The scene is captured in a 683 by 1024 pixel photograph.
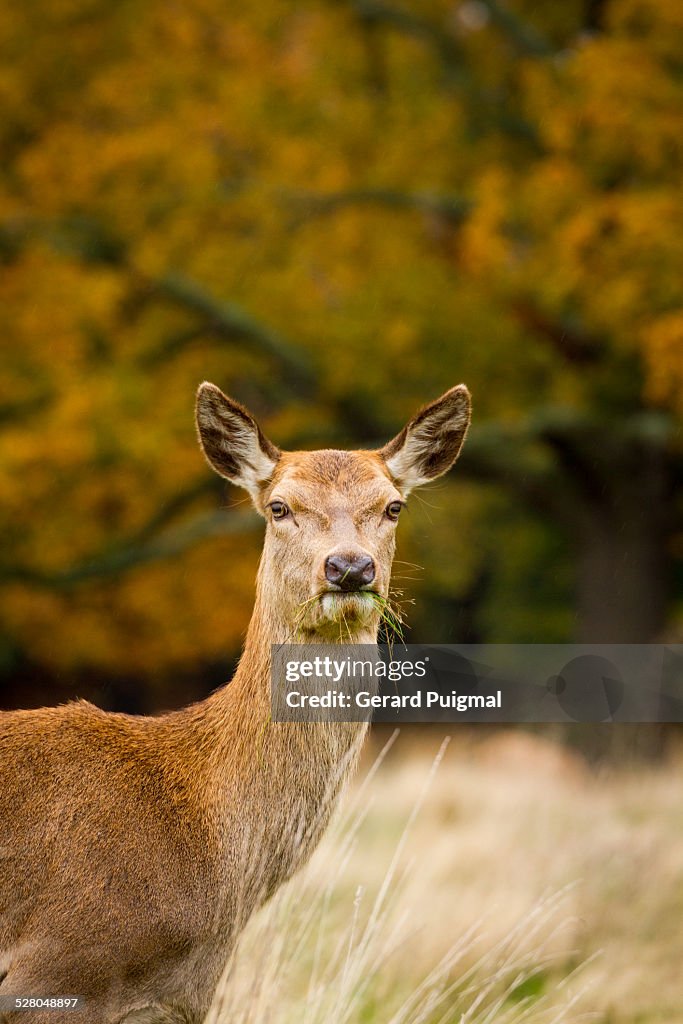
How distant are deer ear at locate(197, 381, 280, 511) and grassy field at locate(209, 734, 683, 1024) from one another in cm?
135

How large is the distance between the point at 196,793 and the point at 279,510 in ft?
3.23

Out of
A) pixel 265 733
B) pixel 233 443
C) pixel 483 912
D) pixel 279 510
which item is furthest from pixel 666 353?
pixel 265 733

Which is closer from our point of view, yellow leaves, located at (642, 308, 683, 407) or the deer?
the deer

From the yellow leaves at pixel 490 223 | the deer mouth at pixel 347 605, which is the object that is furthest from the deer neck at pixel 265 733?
the yellow leaves at pixel 490 223

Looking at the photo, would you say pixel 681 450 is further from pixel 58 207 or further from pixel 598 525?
pixel 58 207

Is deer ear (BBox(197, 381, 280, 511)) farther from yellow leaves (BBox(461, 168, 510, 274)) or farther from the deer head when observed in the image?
yellow leaves (BBox(461, 168, 510, 274))

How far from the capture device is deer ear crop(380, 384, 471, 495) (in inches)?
199

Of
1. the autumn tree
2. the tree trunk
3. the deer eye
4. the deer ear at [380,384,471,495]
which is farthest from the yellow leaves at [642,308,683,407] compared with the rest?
the deer eye

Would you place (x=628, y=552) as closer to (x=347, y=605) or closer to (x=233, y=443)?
(x=233, y=443)

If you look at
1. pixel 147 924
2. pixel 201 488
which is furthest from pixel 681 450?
pixel 147 924

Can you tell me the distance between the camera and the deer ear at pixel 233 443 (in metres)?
4.94

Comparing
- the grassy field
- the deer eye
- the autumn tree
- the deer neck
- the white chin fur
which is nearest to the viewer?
the white chin fur

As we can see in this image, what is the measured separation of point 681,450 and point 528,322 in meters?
2.39

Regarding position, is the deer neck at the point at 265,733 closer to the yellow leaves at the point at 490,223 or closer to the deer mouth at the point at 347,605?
the deer mouth at the point at 347,605
